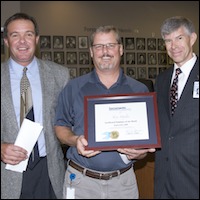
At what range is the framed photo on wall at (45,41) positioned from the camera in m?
9.02

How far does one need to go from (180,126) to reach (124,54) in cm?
744

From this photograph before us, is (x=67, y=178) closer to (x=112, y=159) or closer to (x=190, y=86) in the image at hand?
(x=112, y=159)

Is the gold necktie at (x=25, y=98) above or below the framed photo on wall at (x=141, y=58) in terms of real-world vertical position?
below

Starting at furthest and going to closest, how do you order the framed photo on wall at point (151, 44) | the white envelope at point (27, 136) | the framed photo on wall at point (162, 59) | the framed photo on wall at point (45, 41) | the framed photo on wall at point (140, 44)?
the framed photo on wall at point (162, 59) < the framed photo on wall at point (151, 44) < the framed photo on wall at point (140, 44) < the framed photo on wall at point (45, 41) < the white envelope at point (27, 136)

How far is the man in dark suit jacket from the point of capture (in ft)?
8.02

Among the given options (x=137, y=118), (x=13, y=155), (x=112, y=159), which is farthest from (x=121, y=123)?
(x=13, y=155)

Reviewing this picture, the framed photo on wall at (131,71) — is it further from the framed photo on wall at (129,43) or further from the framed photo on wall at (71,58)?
the framed photo on wall at (71,58)

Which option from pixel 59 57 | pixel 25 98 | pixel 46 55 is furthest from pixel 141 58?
pixel 25 98

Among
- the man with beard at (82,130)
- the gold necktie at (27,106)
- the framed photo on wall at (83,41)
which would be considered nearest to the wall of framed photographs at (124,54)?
the framed photo on wall at (83,41)

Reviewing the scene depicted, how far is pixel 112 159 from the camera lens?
2615 millimetres

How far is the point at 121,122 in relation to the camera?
7.79ft

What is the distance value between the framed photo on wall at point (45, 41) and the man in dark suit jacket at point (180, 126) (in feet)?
22.0

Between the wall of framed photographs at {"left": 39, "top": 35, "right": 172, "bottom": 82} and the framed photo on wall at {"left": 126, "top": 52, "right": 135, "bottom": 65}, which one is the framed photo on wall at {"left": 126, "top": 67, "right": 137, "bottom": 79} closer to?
the wall of framed photographs at {"left": 39, "top": 35, "right": 172, "bottom": 82}

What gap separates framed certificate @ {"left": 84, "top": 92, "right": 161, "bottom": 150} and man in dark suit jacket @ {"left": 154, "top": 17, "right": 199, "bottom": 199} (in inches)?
10.2
